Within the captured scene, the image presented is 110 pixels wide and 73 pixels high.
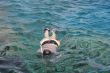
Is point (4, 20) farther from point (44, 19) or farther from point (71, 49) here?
point (71, 49)

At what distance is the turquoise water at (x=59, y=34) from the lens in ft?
41.0

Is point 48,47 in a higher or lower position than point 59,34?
higher

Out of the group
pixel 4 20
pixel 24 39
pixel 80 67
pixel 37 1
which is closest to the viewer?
pixel 80 67

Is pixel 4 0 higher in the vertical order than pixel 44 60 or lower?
higher

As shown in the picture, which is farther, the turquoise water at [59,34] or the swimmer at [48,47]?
the swimmer at [48,47]

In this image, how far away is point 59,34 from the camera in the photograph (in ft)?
52.6

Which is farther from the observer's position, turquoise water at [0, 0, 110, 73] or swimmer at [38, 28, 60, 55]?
swimmer at [38, 28, 60, 55]

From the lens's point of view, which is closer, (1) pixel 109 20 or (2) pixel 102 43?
(2) pixel 102 43

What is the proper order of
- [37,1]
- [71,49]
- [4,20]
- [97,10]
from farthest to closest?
[37,1] < [97,10] < [4,20] < [71,49]

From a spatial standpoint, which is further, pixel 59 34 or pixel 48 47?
pixel 59 34

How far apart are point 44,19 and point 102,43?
4.66 metres

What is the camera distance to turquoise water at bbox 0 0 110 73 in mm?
12492

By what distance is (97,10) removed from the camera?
1959cm

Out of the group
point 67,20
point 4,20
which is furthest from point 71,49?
point 4,20
